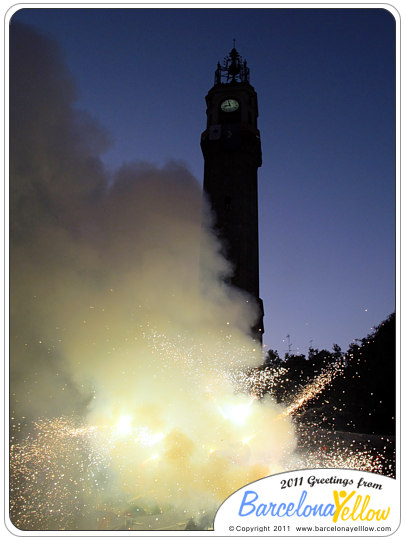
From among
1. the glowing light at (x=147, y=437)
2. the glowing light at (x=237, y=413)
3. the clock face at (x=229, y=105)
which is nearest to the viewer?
the glowing light at (x=147, y=437)

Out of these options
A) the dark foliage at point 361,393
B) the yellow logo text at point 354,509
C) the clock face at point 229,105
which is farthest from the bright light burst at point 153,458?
the clock face at point 229,105

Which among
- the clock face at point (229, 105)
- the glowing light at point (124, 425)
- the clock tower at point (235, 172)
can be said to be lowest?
the glowing light at point (124, 425)

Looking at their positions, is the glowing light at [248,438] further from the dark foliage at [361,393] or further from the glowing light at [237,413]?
the dark foliage at [361,393]

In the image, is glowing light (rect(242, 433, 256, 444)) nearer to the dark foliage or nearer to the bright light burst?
the bright light burst

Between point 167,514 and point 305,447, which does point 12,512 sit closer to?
point 167,514

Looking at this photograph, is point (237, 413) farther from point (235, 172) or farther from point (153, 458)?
point (235, 172)

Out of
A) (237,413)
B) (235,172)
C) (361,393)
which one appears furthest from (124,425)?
(235,172)

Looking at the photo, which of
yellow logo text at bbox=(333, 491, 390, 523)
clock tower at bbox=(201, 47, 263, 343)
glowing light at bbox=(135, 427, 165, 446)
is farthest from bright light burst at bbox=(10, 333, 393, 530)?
clock tower at bbox=(201, 47, 263, 343)

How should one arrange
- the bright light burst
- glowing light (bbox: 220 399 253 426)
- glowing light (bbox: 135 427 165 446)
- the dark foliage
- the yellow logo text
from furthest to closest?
the dark foliage → glowing light (bbox: 220 399 253 426) → glowing light (bbox: 135 427 165 446) → the bright light burst → the yellow logo text
